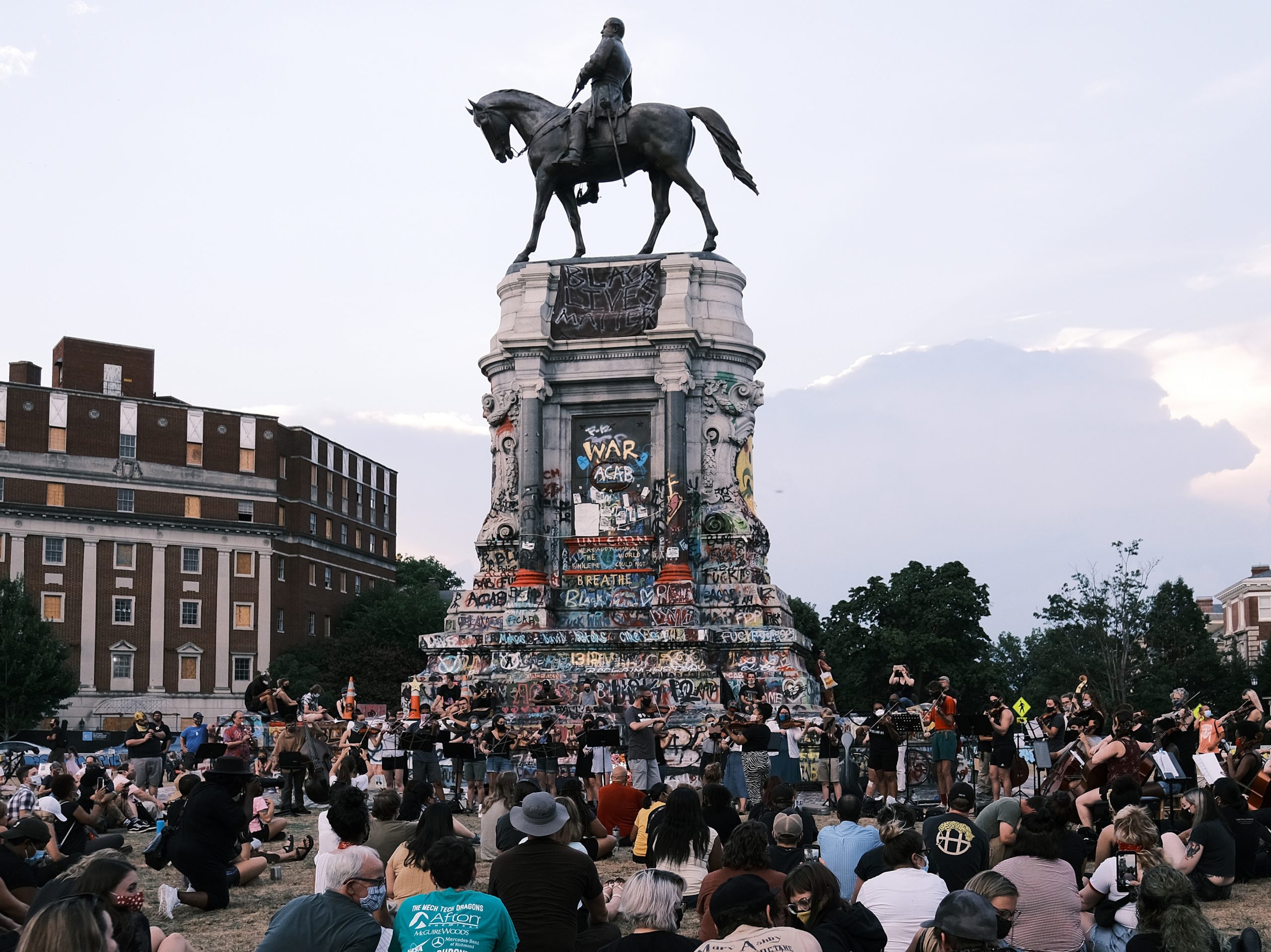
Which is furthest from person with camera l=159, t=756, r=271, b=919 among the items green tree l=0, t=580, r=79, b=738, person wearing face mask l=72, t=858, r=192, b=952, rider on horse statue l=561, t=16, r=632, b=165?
green tree l=0, t=580, r=79, b=738

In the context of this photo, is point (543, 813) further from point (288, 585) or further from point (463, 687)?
point (288, 585)

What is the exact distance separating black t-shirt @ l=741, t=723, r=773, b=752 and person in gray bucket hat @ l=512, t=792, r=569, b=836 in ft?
54.0

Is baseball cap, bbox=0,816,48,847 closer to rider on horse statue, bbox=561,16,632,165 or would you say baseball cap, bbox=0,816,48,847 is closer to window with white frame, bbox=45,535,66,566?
rider on horse statue, bbox=561,16,632,165

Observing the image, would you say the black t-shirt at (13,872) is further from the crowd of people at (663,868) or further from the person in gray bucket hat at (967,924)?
the person in gray bucket hat at (967,924)

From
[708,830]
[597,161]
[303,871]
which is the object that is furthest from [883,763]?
[597,161]

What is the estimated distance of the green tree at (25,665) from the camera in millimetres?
79625

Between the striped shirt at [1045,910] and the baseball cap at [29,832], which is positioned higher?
the baseball cap at [29,832]

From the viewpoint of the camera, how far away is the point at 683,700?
1510 inches

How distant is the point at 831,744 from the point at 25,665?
205 feet

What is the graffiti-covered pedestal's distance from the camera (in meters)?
39.9

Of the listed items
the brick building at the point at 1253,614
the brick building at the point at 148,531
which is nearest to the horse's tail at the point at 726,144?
the brick building at the point at 148,531

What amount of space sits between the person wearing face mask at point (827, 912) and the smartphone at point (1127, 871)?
289 centimetres

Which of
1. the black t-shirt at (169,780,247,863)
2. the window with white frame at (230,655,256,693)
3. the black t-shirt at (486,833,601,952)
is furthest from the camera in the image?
the window with white frame at (230,655,256,693)

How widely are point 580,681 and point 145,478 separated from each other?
6499cm
